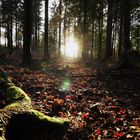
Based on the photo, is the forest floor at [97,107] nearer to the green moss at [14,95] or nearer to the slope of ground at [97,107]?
the slope of ground at [97,107]

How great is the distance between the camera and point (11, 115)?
13.0 ft

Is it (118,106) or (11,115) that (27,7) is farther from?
(11,115)

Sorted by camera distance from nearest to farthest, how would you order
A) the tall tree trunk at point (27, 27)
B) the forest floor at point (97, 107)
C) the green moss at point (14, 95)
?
the forest floor at point (97, 107) < the green moss at point (14, 95) < the tall tree trunk at point (27, 27)

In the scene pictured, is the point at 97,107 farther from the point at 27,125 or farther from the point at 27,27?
the point at 27,27

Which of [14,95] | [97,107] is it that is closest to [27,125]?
[14,95]

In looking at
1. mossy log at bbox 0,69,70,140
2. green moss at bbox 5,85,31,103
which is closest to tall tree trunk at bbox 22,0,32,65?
green moss at bbox 5,85,31,103

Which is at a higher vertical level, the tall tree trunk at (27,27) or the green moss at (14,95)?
the tall tree trunk at (27,27)

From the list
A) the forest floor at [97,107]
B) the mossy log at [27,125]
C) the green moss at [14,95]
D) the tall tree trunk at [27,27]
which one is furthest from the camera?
the tall tree trunk at [27,27]

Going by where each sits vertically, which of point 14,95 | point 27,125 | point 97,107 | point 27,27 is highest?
point 27,27

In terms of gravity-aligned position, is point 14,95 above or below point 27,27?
below

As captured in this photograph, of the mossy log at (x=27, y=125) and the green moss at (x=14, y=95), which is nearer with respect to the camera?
the mossy log at (x=27, y=125)

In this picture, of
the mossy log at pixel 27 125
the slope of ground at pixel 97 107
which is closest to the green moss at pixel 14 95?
the slope of ground at pixel 97 107

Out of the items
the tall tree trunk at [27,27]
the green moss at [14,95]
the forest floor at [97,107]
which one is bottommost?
the forest floor at [97,107]

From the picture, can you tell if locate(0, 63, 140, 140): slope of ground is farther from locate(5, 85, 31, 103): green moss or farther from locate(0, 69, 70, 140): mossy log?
locate(0, 69, 70, 140): mossy log
